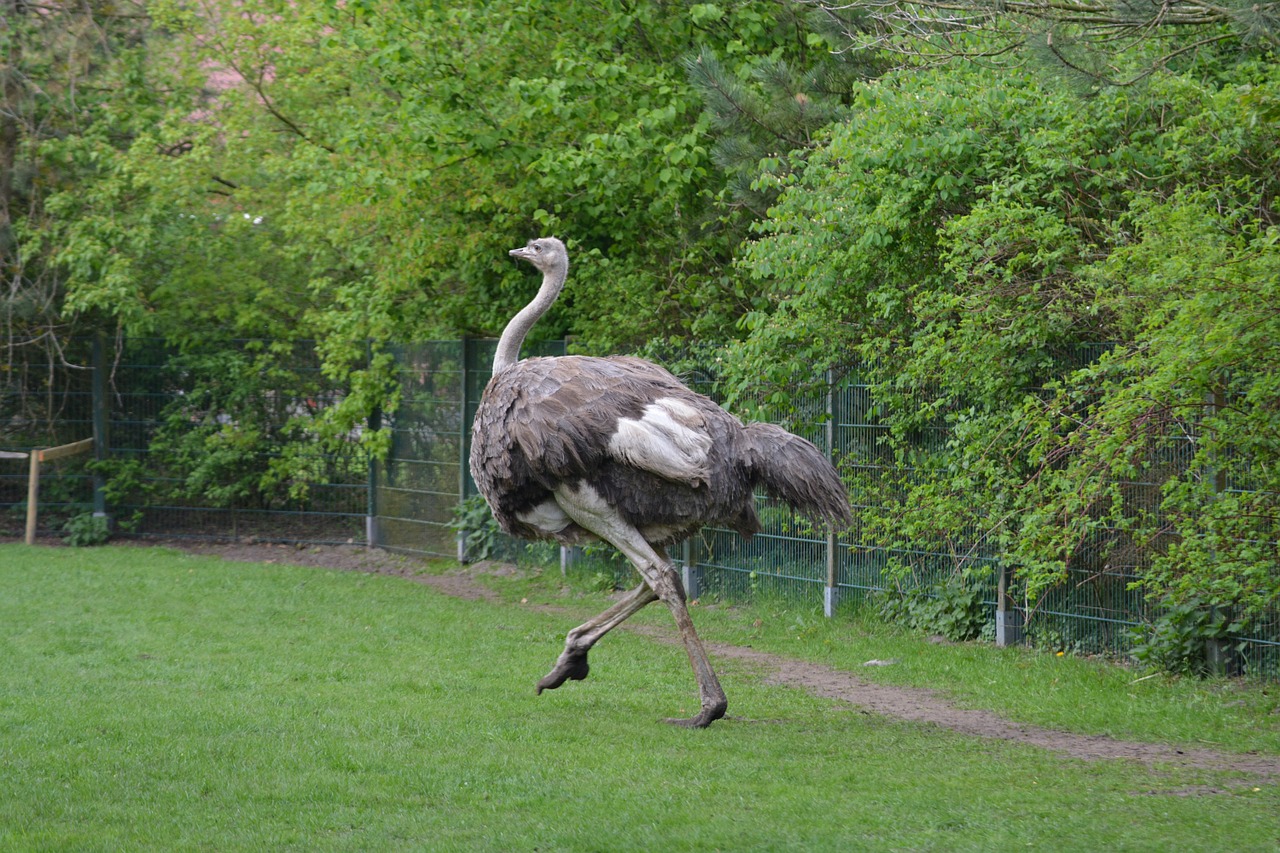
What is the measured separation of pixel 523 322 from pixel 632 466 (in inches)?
67.0

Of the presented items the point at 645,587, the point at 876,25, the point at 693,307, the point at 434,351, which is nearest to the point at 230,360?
the point at 434,351

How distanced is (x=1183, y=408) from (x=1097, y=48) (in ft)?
7.54

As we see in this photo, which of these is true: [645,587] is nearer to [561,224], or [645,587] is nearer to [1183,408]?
[1183,408]

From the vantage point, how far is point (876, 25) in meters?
11.8

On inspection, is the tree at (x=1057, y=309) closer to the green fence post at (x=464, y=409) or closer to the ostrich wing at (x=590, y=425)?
the ostrich wing at (x=590, y=425)

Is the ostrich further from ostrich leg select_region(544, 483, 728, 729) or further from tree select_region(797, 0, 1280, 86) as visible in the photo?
tree select_region(797, 0, 1280, 86)

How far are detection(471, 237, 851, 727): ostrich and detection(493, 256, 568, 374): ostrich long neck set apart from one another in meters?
0.70

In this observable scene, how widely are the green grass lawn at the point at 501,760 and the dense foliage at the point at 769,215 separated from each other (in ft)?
5.05

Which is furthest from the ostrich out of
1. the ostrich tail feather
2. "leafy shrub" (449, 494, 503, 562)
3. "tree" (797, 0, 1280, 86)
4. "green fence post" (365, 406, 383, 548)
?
"green fence post" (365, 406, 383, 548)

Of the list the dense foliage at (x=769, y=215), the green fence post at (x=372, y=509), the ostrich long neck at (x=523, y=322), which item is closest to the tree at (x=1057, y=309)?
the dense foliage at (x=769, y=215)

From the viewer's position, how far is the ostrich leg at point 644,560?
7.90 metres

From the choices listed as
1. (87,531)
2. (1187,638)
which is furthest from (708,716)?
(87,531)

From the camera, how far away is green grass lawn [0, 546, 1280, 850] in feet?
18.4

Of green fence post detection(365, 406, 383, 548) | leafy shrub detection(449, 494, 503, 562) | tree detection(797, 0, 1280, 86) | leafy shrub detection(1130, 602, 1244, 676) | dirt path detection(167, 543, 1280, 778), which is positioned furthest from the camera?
green fence post detection(365, 406, 383, 548)
